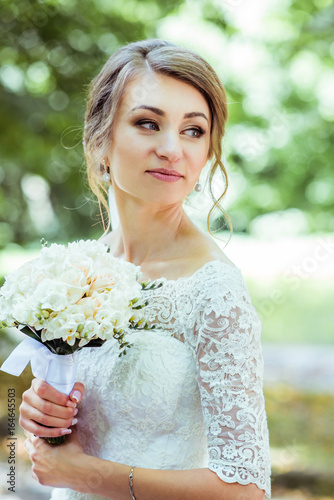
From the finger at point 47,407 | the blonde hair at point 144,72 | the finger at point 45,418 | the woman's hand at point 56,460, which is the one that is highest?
the blonde hair at point 144,72

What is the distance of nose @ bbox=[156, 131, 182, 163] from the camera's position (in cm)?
165

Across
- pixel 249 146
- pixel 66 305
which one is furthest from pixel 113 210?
pixel 249 146

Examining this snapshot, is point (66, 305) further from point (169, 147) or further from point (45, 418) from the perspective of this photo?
point (169, 147)

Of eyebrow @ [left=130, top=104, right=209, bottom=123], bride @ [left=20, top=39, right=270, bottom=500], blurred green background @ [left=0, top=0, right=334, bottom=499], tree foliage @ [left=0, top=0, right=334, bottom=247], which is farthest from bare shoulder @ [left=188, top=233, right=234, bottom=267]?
tree foliage @ [left=0, top=0, right=334, bottom=247]

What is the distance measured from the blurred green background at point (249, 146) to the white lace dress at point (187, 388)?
363 centimetres

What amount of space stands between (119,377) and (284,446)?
4408 millimetres

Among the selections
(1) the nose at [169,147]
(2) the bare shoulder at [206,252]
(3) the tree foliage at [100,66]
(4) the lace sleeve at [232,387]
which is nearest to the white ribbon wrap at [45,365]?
(4) the lace sleeve at [232,387]

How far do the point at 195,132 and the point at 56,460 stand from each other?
100cm

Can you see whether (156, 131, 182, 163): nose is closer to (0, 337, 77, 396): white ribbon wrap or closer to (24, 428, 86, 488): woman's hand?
(0, 337, 77, 396): white ribbon wrap

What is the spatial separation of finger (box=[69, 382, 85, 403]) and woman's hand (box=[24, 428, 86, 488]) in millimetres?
117

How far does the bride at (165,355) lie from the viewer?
1.44 meters

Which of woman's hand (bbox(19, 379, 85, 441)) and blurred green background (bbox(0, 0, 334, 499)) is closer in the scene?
woman's hand (bbox(19, 379, 85, 441))

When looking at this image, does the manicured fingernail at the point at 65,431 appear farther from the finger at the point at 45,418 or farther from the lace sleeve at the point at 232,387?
the lace sleeve at the point at 232,387

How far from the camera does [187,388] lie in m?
1.55
